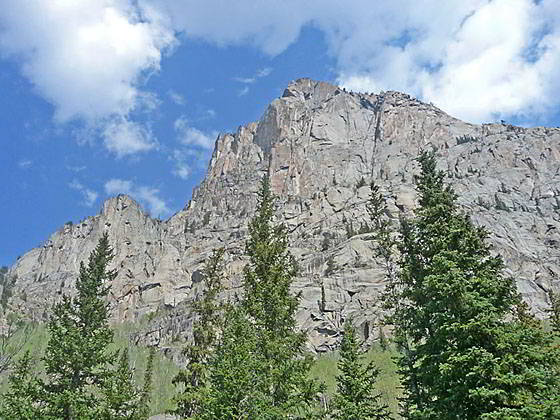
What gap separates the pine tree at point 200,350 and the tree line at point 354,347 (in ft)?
0.20

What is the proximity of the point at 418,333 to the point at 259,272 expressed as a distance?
8.63m

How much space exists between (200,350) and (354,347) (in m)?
9.33

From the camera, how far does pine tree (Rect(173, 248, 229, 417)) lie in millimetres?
20391

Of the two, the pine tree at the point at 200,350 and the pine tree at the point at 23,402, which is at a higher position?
the pine tree at the point at 200,350

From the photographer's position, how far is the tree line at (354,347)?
14.3m

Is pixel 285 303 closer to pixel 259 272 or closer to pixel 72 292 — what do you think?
pixel 259 272

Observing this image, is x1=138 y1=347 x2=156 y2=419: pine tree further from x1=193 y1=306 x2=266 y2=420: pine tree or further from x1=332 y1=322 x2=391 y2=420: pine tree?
x1=193 y1=306 x2=266 y2=420: pine tree

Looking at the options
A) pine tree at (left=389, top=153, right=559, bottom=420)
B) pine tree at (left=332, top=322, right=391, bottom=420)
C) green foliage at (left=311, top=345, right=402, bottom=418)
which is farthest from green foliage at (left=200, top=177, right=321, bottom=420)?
green foliage at (left=311, top=345, right=402, bottom=418)

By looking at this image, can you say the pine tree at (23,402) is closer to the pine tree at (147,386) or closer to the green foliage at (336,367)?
the pine tree at (147,386)

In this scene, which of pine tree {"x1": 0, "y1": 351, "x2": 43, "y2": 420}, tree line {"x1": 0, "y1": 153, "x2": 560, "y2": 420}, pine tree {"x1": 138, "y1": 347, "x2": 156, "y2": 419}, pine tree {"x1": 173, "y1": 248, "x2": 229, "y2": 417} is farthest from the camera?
pine tree {"x1": 138, "y1": 347, "x2": 156, "y2": 419}

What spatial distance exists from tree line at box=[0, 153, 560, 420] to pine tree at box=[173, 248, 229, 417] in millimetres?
61

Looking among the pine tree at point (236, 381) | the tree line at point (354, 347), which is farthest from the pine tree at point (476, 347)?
the pine tree at point (236, 381)

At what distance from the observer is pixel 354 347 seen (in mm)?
26781

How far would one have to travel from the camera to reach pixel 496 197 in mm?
171125
